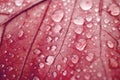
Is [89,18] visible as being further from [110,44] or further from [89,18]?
[110,44]

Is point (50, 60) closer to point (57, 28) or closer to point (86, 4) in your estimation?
point (57, 28)

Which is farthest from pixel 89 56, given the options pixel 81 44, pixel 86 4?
pixel 86 4

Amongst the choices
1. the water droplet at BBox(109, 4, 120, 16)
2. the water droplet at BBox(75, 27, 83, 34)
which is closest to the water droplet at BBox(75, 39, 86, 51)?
the water droplet at BBox(75, 27, 83, 34)

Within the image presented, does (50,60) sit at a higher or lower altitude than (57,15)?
lower

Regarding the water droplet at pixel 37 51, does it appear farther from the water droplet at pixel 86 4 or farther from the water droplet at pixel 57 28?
the water droplet at pixel 86 4

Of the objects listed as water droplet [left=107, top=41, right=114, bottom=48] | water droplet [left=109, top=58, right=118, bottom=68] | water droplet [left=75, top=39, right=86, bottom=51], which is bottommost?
water droplet [left=109, top=58, right=118, bottom=68]

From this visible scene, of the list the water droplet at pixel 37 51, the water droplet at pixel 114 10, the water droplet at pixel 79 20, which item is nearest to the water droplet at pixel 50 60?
the water droplet at pixel 37 51

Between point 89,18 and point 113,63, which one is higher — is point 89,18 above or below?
above

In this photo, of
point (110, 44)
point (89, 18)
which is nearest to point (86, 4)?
point (89, 18)

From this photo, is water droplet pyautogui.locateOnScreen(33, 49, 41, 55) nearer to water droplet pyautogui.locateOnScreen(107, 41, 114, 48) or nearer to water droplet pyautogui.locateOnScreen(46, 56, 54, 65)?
water droplet pyautogui.locateOnScreen(46, 56, 54, 65)
